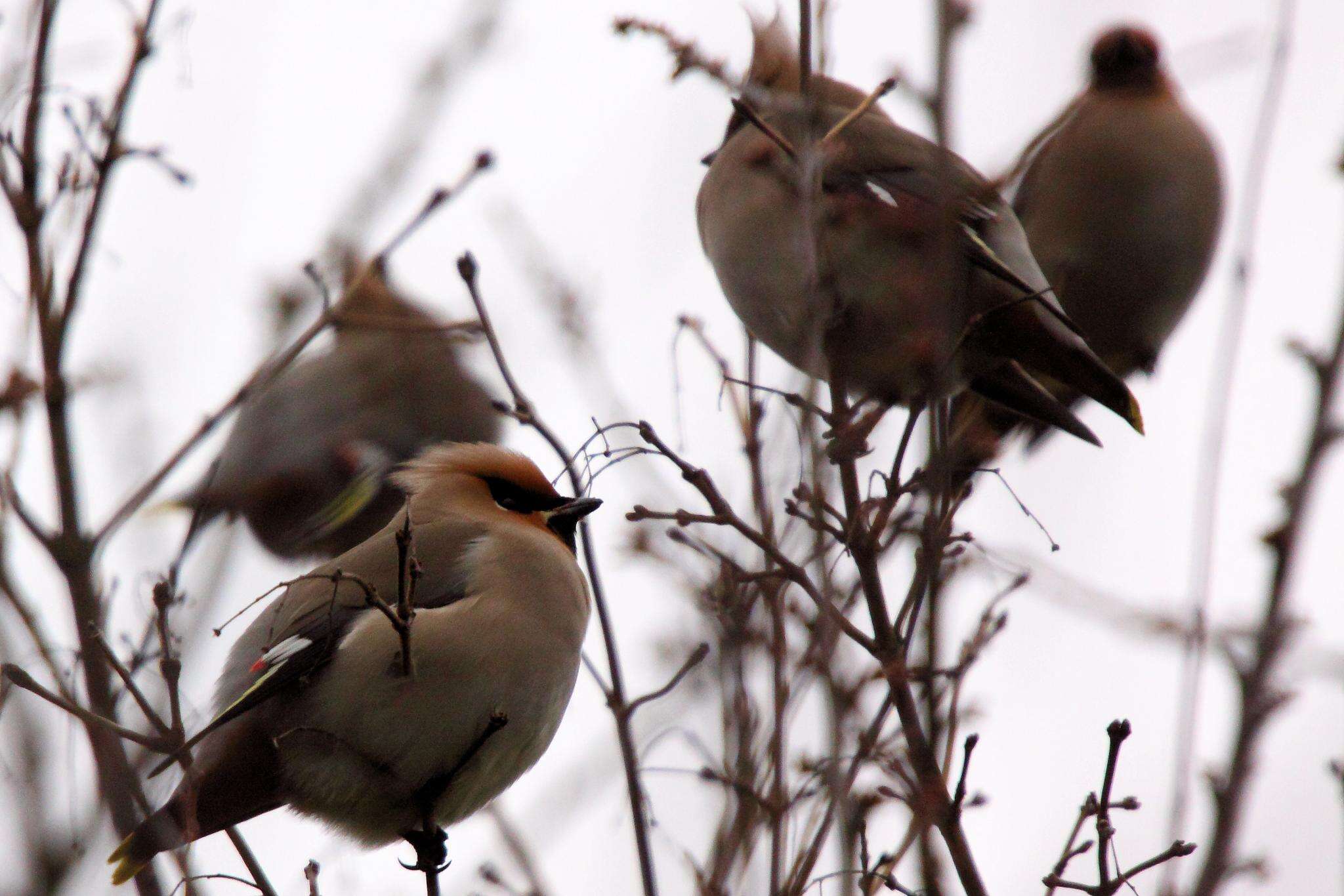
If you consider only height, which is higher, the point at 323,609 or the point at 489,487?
the point at 489,487

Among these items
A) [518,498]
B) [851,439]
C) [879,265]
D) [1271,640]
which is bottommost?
[851,439]

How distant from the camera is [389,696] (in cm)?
373

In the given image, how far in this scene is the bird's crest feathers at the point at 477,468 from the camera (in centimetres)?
468

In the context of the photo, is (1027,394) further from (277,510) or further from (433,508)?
(277,510)

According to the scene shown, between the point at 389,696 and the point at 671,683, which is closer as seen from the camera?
the point at 671,683

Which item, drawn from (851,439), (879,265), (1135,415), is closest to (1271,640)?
(1135,415)

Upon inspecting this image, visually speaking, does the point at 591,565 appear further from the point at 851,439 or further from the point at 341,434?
the point at 341,434

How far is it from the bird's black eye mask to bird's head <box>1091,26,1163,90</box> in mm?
2595

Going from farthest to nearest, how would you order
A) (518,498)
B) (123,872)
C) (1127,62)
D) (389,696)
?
(1127,62) → (518,498) → (389,696) → (123,872)

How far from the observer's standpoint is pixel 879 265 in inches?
168

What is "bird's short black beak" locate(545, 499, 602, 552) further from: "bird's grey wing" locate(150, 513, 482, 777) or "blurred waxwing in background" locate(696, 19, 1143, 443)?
"blurred waxwing in background" locate(696, 19, 1143, 443)

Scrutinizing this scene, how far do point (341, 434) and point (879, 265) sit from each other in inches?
123

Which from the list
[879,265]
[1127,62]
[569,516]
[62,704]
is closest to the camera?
[62,704]

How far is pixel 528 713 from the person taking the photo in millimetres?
3869
